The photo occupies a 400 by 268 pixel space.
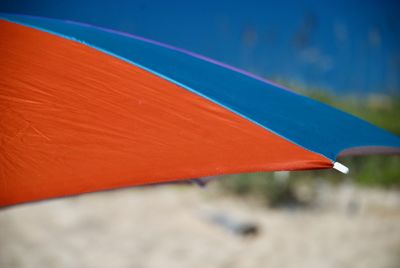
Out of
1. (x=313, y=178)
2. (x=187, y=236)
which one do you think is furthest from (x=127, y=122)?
(x=313, y=178)

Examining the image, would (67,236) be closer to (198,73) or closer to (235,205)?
(235,205)

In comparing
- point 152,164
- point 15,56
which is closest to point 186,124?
point 152,164

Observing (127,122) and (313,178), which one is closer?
(127,122)

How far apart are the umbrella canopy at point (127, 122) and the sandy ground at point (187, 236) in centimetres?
285

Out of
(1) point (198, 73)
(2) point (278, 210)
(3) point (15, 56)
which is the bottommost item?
(3) point (15, 56)

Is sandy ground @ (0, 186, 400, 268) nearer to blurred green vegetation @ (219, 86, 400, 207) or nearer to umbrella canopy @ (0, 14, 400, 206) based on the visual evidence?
blurred green vegetation @ (219, 86, 400, 207)

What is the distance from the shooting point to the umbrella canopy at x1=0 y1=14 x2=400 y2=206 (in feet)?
4.39

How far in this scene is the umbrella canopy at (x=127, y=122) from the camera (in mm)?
1339

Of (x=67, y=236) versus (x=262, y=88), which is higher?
(x=262, y=88)

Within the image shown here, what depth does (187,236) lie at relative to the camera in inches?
213

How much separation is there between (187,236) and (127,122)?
13.7ft

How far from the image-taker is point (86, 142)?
4.63 ft

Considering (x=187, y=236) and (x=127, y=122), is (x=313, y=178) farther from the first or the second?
(x=127, y=122)

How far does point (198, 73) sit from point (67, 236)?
4220 mm
